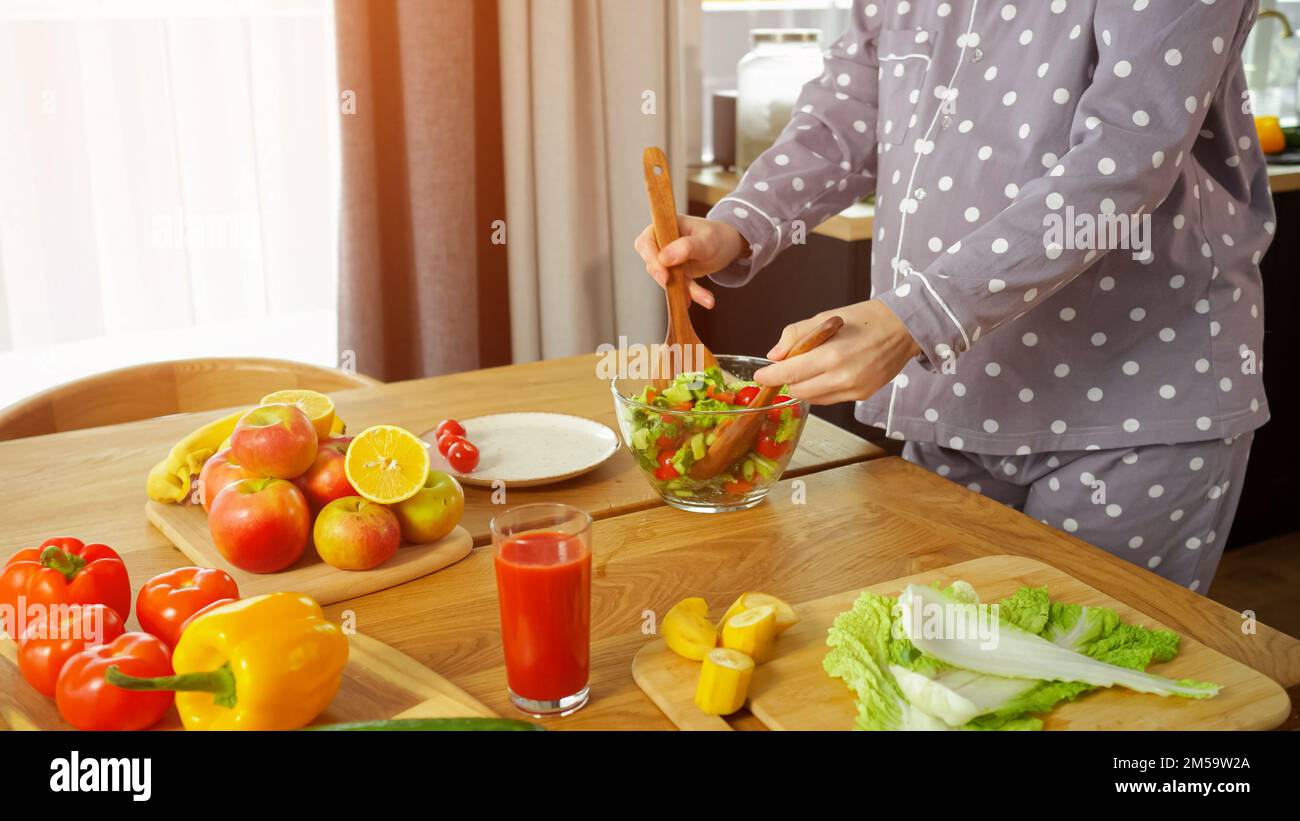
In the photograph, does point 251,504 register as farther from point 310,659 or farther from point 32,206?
point 32,206

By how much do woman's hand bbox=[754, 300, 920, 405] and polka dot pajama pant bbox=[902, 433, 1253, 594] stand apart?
40 cm

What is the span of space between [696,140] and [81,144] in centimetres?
150

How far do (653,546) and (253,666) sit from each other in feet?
1.57

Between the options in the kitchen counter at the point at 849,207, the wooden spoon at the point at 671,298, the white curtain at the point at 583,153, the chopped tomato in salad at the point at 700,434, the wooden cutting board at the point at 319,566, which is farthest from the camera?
the white curtain at the point at 583,153

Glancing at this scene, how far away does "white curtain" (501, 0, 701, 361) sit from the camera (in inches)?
99.2

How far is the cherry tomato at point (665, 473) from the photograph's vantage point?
1.22 m

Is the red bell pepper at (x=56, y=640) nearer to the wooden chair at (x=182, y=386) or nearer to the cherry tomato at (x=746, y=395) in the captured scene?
the cherry tomato at (x=746, y=395)

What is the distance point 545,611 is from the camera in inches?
34.0

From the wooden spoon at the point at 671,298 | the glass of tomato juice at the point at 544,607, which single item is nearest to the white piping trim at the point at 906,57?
the wooden spoon at the point at 671,298

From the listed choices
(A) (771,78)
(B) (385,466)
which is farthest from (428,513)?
(A) (771,78)

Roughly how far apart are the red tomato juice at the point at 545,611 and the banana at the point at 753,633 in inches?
4.6

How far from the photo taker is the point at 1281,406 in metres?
2.86

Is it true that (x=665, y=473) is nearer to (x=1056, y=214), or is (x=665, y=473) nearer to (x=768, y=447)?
(x=768, y=447)

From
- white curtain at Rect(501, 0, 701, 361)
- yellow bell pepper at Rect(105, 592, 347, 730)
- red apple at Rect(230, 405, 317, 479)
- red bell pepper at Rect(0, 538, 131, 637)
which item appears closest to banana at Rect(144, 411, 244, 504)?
red apple at Rect(230, 405, 317, 479)
